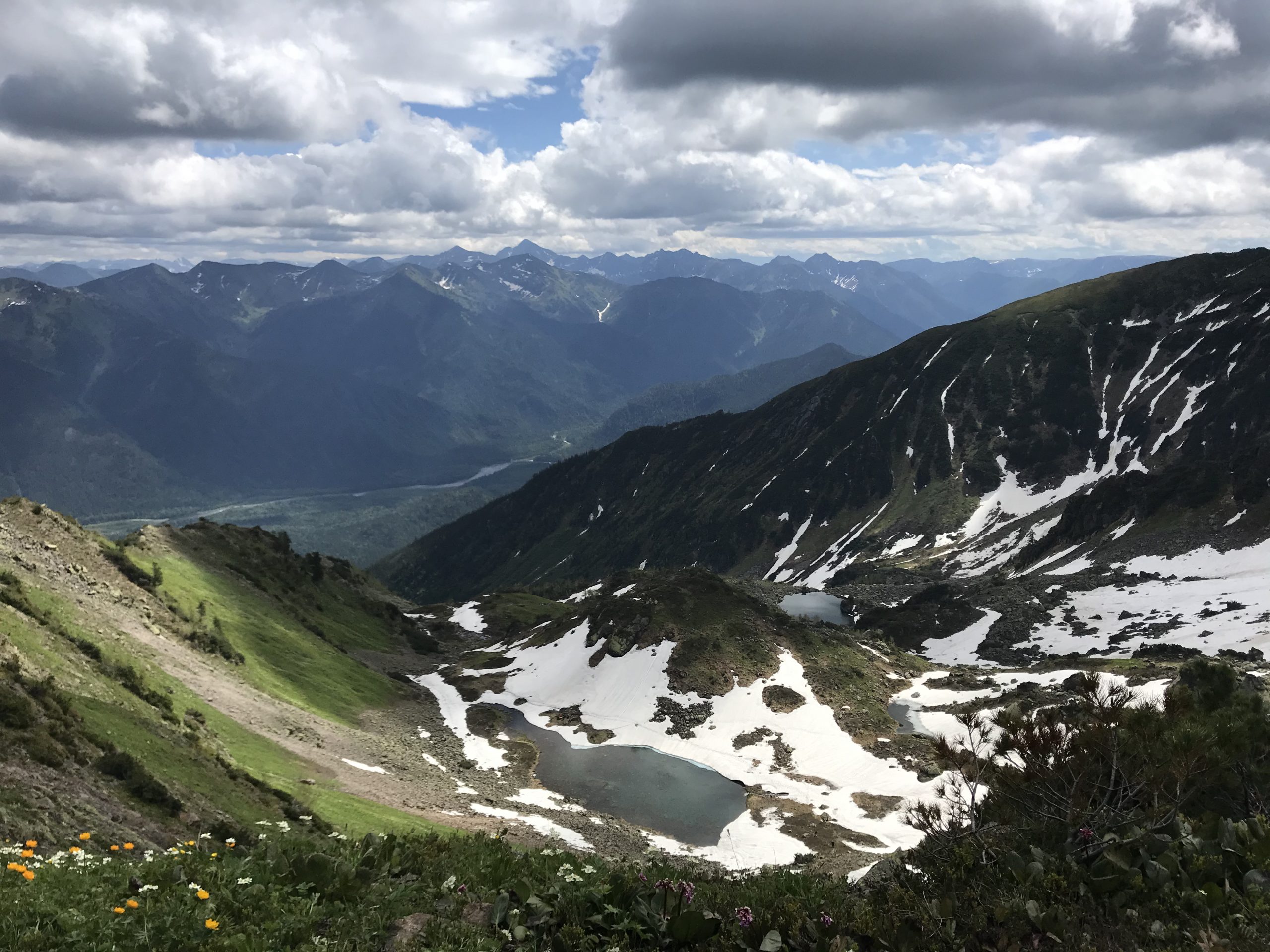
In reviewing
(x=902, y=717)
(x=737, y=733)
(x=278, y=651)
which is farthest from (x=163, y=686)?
(x=902, y=717)

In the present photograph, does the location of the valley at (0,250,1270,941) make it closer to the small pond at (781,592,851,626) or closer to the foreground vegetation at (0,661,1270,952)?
the foreground vegetation at (0,661,1270,952)

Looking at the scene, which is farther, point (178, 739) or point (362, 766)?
point (362, 766)

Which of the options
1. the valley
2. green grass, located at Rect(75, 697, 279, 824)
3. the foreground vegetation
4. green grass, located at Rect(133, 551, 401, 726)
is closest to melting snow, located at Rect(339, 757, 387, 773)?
the valley

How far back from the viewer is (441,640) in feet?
477

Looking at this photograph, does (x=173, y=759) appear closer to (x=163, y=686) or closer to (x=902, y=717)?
(x=163, y=686)

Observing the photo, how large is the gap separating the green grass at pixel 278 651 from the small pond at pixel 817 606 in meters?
84.3

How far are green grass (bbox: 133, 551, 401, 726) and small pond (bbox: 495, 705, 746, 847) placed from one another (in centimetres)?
1874

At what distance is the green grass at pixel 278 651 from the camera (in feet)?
259

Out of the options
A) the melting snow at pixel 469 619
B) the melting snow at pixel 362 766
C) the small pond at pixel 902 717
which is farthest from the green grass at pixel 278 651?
the small pond at pixel 902 717

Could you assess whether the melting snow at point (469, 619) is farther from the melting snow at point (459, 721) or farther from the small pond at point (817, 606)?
the small pond at point (817, 606)

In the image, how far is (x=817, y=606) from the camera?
159 m

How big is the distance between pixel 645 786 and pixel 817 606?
92.0 meters

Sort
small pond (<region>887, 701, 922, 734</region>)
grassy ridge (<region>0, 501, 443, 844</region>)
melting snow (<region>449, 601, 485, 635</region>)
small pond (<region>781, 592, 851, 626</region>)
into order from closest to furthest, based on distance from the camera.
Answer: grassy ridge (<region>0, 501, 443, 844</region>) < small pond (<region>887, 701, 922, 734</region>) < small pond (<region>781, 592, 851, 626</region>) < melting snow (<region>449, 601, 485, 635</region>)

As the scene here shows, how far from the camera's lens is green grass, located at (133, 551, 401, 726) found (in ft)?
259
